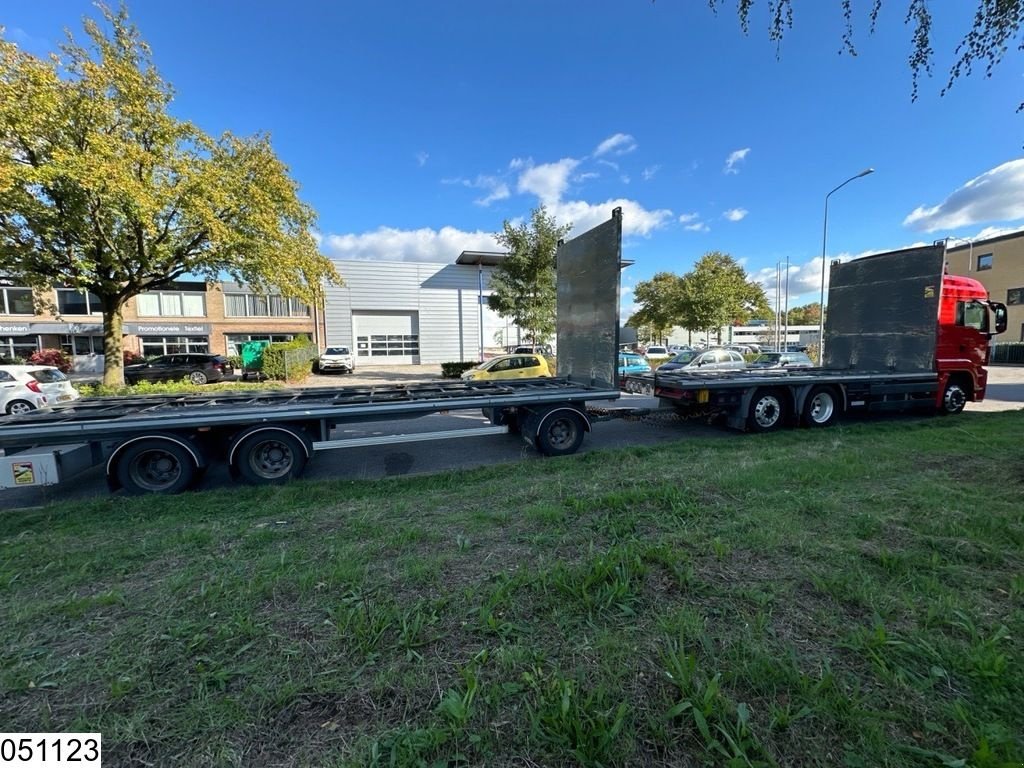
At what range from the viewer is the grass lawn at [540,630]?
1.78 m

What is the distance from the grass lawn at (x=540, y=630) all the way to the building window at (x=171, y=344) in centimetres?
3291

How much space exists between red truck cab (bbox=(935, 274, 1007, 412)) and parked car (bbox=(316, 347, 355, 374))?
2641cm

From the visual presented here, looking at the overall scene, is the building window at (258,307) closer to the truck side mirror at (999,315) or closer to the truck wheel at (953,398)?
the truck wheel at (953,398)

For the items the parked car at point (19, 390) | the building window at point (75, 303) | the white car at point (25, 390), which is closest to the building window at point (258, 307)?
the building window at point (75, 303)

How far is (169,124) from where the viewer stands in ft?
42.2

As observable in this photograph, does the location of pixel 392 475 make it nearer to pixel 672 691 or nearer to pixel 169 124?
pixel 672 691

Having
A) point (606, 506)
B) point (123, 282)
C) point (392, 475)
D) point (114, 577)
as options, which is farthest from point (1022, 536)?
point (123, 282)

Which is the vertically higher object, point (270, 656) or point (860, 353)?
point (860, 353)

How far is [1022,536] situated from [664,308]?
4087 cm

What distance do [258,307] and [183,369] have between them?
1248 centimetres

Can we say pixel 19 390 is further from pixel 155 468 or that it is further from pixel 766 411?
pixel 766 411

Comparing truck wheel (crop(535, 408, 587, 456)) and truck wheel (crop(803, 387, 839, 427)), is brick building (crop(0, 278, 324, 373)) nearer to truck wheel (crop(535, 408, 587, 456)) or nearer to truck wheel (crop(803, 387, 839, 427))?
truck wheel (crop(535, 408, 587, 456))

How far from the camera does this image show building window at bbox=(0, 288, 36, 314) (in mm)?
29438

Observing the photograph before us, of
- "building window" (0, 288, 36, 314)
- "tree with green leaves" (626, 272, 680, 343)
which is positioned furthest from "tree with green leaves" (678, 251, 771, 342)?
"building window" (0, 288, 36, 314)
